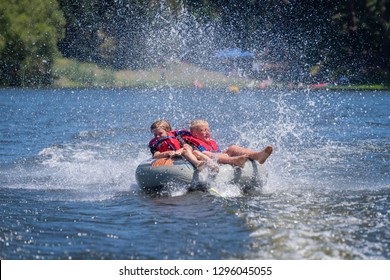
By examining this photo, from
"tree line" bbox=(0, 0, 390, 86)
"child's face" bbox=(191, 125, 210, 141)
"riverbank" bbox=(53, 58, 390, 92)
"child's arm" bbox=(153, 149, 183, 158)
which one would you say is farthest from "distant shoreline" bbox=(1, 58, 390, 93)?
"child's arm" bbox=(153, 149, 183, 158)

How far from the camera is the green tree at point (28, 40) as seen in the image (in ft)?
161

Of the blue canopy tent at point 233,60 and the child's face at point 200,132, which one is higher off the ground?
the blue canopy tent at point 233,60

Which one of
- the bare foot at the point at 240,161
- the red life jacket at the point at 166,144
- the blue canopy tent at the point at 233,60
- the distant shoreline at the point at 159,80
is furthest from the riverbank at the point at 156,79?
the bare foot at the point at 240,161

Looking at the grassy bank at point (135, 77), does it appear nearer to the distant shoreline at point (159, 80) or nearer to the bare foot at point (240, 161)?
the distant shoreline at point (159, 80)

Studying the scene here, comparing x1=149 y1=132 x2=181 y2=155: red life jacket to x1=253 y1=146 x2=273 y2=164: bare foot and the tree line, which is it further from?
the tree line

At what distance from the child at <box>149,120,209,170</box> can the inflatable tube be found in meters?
0.09

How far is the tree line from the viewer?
5056 cm

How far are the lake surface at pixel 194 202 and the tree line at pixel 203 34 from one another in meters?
29.3

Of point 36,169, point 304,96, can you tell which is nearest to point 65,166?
point 36,169

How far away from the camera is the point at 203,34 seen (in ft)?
189

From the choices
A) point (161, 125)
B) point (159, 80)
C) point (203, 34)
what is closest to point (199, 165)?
point (161, 125)

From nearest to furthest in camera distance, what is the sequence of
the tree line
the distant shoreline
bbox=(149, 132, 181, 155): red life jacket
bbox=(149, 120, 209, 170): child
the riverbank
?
bbox=(149, 120, 209, 170): child, bbox=(149, 132, 181, 155): red life jacket, the tree line, the distant shoreline, the riverbank

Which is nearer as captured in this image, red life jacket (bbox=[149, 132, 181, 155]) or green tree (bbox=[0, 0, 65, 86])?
red life jacket (bbox=[149, 132, 181, 155])

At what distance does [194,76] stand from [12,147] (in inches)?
1511
